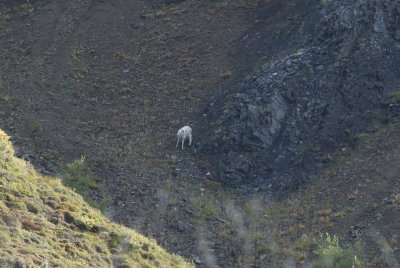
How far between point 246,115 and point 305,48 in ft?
15.9

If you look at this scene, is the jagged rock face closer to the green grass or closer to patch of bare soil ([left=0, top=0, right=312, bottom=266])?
the green grass

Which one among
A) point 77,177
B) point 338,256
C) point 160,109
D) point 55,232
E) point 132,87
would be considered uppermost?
point 55,232

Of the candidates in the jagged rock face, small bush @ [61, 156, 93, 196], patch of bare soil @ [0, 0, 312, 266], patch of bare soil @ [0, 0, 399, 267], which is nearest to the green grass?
the jagged rock face

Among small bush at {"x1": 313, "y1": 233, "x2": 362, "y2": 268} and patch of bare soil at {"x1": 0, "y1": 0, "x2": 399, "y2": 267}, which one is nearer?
small bush at {"x1": 313, "y1": 233, "x2": 362, "y2": 268}

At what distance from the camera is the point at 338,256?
73.5 feet

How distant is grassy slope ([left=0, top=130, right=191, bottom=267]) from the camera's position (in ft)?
58.8

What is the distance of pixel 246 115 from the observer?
30.5 meters

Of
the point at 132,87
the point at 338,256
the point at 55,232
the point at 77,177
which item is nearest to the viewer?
the point at 55,232

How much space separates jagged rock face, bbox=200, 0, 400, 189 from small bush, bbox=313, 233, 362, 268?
563 cm

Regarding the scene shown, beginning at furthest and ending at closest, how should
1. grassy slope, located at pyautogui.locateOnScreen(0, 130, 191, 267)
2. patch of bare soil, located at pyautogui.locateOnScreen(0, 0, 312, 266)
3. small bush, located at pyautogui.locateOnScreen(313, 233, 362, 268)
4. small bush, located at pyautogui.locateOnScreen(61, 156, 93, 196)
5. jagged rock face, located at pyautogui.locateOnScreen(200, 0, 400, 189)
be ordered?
jagged rock face, located at pyautogui.locateOnScreen(200, 0, 400, 189) < patch of bare soil, located at pyautogui.locateOnScreen(0, 0, 312, 266) < small bush, located at pyautogui.locateOnScreen(61, 156, 93, 196) < small bush, located at pyautogui.locateOnScreen(313, 233, 362, 268) < grassy slope, located at pyautogui.locateOnScreen(0, 130, 191, 267)

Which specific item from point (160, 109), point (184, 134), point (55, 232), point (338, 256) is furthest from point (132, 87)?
point (55, 232)

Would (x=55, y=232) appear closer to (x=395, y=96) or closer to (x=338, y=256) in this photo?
(x=338, y=256)

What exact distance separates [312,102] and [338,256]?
9939 millimetres

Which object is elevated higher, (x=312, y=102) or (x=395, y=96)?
(x=312, y=102)
